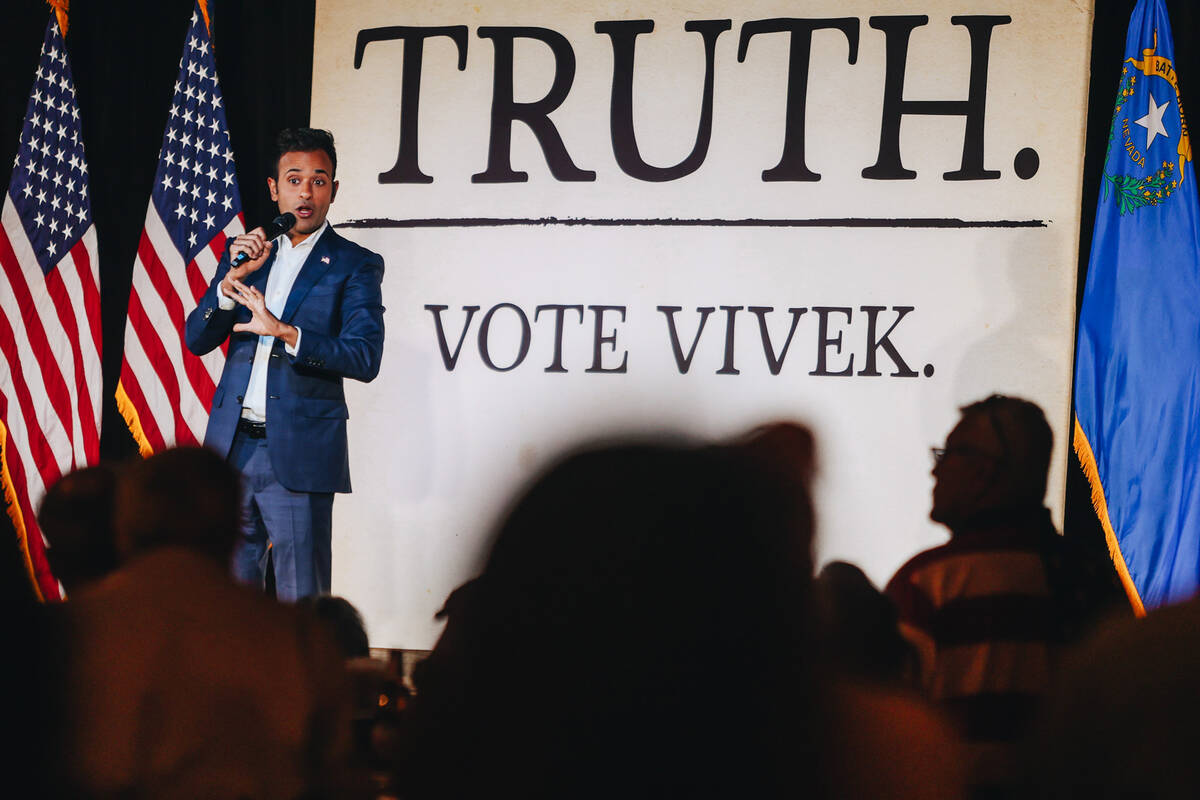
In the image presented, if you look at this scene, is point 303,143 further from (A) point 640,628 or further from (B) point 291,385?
(A) point 640,628

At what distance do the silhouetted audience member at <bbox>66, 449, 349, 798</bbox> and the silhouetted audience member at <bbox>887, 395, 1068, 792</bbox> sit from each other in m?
1.06

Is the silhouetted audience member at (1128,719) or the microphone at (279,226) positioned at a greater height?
the microphone at (279,226)

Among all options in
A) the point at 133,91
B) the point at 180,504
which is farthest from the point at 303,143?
the point at 180,504

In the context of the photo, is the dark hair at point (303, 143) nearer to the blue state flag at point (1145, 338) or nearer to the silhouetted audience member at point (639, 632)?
the blue state flag at point (1145, 338)

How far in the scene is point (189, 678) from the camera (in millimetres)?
1360

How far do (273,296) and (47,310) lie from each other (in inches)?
48.9

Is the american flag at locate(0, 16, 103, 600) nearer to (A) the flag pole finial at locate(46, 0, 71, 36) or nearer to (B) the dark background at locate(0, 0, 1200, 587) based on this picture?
(A) the flag pole finial at locate(46, 0, 71, 36)

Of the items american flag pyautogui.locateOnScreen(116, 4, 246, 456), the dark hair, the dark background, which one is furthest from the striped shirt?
the dark background

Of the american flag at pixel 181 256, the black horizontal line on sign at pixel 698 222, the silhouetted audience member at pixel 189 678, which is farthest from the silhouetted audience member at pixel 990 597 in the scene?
the american flag at pixel 181 256

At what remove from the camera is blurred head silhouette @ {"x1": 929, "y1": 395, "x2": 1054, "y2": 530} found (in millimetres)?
2021

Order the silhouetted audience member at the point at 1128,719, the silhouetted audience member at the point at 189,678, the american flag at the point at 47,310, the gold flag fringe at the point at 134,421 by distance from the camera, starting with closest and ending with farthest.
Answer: the silhouetted audience member at the point at 1128,719, the silhouetted audience member at the point at 189,678, the gold flag fringe at the point at 134,421, the american flag at the point at 47,310

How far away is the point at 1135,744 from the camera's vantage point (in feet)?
1.99

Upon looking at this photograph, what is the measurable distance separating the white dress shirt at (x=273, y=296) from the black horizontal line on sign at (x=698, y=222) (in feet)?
1.44

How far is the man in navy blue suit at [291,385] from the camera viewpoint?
347 centimetres
